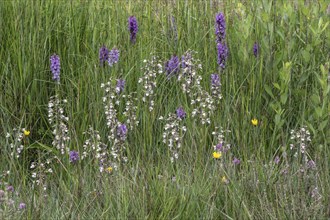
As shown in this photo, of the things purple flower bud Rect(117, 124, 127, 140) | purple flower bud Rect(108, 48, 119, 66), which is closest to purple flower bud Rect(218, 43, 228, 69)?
purple flower bud Rect(108, 48, 119, 66)

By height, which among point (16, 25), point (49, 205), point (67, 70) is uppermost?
point (16, 25)

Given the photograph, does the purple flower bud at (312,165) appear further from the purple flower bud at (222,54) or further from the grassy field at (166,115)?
the purple flower bud at (222,54)

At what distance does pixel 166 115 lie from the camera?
382 cm

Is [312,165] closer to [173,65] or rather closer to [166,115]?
[166,115]

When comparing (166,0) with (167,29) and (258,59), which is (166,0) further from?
(258,59)

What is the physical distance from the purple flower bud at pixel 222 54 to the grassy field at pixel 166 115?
10 cm

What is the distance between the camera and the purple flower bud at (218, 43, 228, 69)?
3742 mm

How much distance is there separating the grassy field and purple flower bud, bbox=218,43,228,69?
0.34 ft

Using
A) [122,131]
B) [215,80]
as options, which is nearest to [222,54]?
[215,80]

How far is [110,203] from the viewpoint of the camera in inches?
108

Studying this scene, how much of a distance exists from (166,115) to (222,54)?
0.46m

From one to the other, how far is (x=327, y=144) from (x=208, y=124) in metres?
0.66

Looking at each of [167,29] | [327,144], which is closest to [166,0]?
[167,29]

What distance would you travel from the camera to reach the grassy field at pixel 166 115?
2.90m
